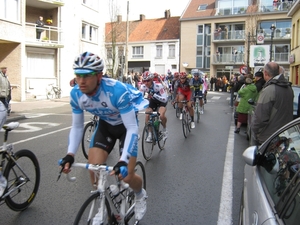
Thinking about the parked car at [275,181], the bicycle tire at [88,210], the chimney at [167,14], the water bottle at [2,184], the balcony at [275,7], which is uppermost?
the chimney at [167,14]

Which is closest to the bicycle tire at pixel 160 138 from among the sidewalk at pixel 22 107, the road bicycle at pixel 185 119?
the road bicycle at pixel 185 119

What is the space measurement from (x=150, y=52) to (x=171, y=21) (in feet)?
22.0

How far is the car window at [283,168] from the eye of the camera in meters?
2.04

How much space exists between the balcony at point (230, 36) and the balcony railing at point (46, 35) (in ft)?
96.2

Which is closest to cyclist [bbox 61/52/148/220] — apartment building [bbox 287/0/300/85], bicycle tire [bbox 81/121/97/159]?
bicycle tire [bbox 81/121/97/159]

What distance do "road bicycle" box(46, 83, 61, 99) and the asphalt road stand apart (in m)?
14.8

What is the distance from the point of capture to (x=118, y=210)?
3.15 metres

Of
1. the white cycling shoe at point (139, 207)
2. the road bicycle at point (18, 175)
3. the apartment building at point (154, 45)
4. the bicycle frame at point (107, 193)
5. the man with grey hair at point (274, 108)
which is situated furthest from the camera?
the apartment building at point (154, 45)

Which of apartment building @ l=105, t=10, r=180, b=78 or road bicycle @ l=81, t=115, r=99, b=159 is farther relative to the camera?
apartment building @ l=105, t=10, r=180, b=78

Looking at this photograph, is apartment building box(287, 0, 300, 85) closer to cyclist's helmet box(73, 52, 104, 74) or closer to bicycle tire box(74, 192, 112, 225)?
cyclist's helmet box(73, 52, 104, 74)

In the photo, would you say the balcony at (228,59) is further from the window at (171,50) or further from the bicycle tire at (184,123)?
the bicycle tire at (184,123)

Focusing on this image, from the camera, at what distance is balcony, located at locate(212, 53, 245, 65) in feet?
157

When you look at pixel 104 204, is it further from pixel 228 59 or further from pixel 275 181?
pixel 228 59

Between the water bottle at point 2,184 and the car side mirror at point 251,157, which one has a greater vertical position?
the car side mirror at point 251,157
